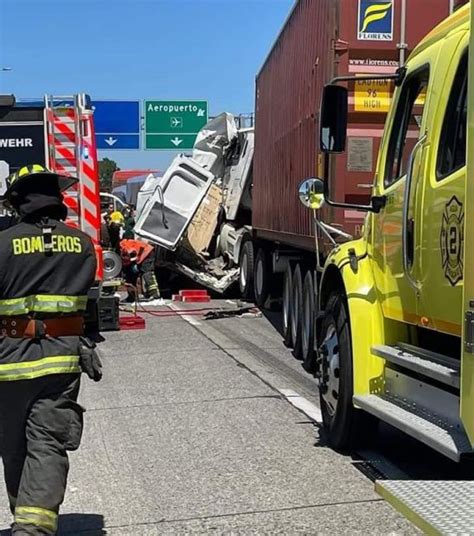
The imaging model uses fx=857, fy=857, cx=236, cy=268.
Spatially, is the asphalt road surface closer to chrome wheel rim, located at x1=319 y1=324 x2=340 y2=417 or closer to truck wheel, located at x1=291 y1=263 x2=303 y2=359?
chrome wheel rim, located at x1=319 y1=324 x2=340 y2=417

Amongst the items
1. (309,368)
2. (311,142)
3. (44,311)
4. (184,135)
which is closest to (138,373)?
(309,368)

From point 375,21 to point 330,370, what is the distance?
325cm

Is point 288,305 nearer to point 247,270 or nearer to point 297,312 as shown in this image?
point 297,312

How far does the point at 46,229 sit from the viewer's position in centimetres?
400

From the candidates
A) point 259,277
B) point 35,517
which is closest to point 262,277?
point 259,277

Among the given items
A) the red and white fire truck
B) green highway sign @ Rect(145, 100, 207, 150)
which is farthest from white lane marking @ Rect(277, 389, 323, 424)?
green highway sign @ Rect(145, 100, 207, 150)

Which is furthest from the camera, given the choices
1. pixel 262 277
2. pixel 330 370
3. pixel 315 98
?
pixel 262 277

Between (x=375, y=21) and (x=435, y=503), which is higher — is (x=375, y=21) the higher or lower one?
the higher one

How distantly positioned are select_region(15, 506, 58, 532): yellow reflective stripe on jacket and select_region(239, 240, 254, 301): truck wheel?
1136 cm

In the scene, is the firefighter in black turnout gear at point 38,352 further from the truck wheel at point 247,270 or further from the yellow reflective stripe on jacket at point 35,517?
the truck wheel at point 247,270

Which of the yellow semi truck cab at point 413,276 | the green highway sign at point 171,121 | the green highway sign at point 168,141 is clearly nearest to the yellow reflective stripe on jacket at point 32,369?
the yellow semi truck cab at point 413,276

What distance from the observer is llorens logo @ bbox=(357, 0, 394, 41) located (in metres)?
7.42

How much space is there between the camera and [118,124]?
94.5 ft

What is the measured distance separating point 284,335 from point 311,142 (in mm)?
3192
